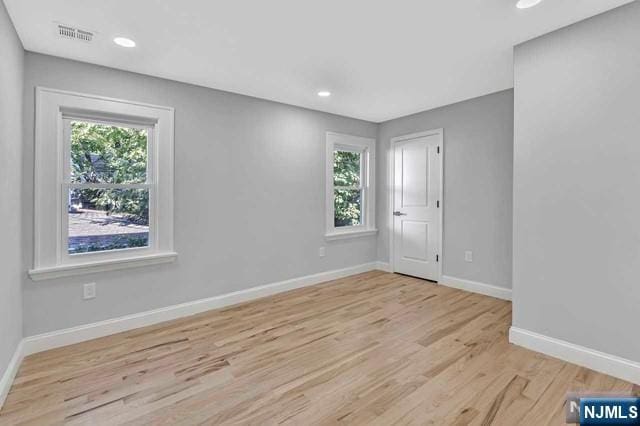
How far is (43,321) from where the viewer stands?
2582 mm

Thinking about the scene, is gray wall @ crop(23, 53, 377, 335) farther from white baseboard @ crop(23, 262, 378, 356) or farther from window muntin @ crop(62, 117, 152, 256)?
window muntin @ crop(62, 117, 152, 256)

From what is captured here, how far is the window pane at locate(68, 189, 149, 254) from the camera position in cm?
279

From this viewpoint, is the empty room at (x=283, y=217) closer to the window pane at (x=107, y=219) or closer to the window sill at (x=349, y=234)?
the window pane at (x=107, y=219)

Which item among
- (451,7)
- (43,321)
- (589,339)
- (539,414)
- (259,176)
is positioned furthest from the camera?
(259,176)

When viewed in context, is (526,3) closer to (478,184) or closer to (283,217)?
(478,184)

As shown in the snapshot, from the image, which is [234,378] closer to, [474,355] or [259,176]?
[474,355]

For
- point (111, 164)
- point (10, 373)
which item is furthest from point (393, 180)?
point (10, 373)

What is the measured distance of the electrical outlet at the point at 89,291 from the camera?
2.75 meters

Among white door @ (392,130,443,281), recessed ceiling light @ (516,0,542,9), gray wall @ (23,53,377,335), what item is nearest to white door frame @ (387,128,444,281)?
white door @ (392,130,443,281)

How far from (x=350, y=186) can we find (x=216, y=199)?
2169 millimetres

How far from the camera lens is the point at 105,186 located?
2881 mm

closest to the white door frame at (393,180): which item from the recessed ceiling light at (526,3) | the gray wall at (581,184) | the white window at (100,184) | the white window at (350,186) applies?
the white window at (350,186)

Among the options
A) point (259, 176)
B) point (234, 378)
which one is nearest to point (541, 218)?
point (234, 378)

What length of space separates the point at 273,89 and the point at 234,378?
2848mm
